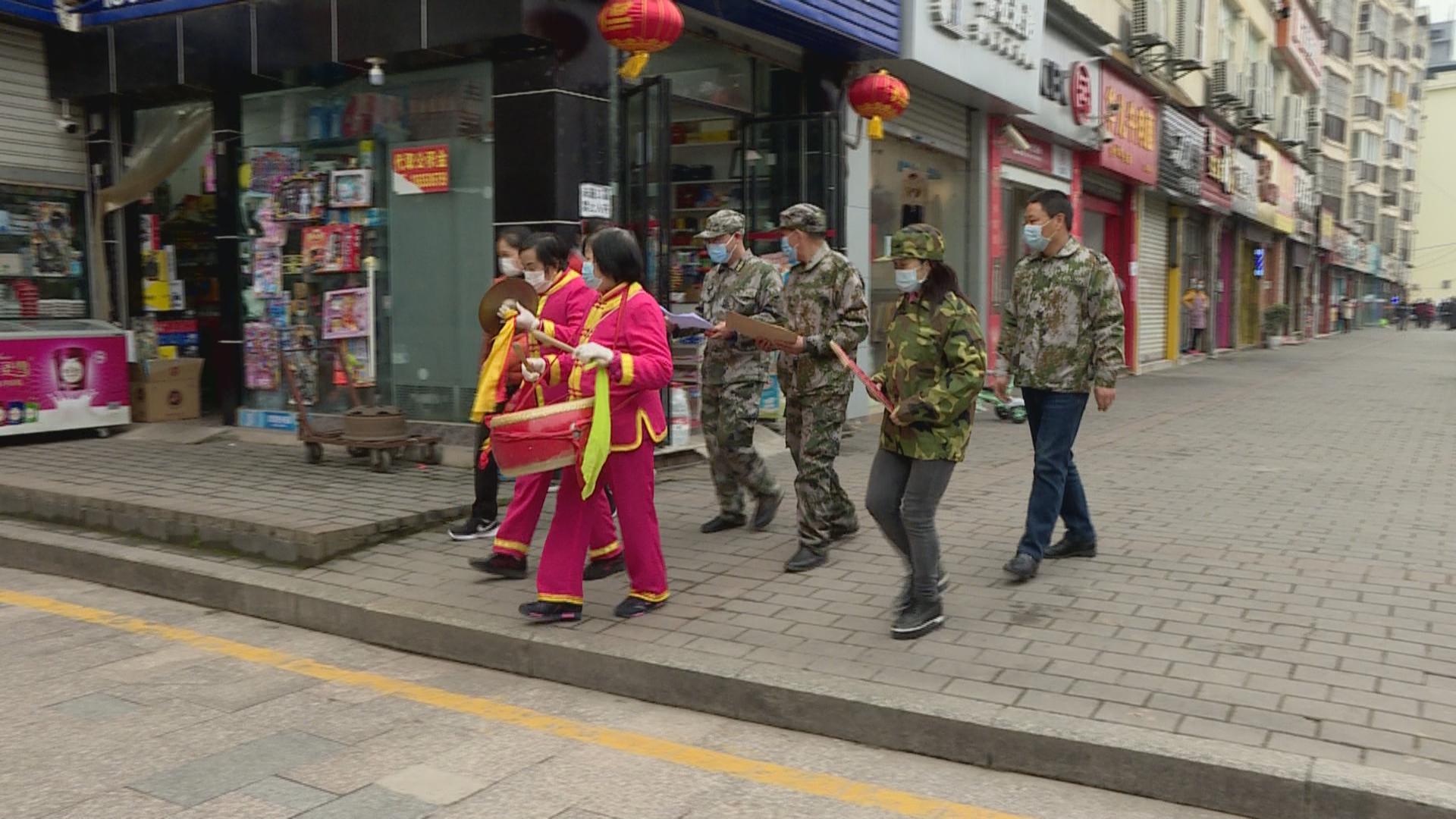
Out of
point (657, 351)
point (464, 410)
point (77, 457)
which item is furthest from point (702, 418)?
point (77, 457)

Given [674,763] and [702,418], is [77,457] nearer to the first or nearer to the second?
[702,418]

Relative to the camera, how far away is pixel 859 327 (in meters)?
6.06

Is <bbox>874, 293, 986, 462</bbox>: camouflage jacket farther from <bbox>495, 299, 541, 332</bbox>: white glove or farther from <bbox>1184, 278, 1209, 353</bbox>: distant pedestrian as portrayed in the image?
<bbox>1184, 278, 1209, 353</bbox>: distant pedestrian

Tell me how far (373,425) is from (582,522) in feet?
12.4

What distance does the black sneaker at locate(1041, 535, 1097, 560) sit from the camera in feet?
20.2

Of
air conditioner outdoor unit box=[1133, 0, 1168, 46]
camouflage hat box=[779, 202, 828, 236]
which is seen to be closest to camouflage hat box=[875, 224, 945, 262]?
camouflage hat box=[779, 202, 828, 236]

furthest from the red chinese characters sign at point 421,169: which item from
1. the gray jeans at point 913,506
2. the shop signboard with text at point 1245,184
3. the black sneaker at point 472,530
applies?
the shop signboard with text at point 1245,184

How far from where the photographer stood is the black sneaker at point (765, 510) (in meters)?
6.84

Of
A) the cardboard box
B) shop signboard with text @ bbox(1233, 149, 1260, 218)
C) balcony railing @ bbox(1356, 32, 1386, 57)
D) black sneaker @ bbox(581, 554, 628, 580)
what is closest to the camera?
black sneaker @ bbox(581, 554, 628, 580)

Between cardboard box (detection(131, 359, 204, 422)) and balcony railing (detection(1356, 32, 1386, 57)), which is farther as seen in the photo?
balcony railing (detection(1356, 32, 1386, 57))

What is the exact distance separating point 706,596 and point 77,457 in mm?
5968

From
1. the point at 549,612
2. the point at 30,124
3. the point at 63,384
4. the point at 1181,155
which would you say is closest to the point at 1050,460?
the point at 549,612

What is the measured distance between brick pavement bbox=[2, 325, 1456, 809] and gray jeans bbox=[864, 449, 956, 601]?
29cm

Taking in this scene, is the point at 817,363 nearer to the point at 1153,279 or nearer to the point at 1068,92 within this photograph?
the point at 1068,92
